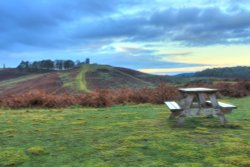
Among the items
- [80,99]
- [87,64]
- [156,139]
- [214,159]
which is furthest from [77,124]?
[87,64]

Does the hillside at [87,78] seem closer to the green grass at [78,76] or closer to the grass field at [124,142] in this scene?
the green grass at [78,76]

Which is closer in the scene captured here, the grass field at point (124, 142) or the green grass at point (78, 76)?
the grass field at point (124, 142)

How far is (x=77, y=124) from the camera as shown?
29.0 feet

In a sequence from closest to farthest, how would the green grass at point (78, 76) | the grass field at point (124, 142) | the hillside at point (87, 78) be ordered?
1. the grass field at point (124, 142)
2. the green grass at point (78, 76)
3. the hillside at point (87, 78)

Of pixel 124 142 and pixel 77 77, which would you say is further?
pixel 77 77

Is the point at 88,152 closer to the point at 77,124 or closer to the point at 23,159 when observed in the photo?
the point at 23,159

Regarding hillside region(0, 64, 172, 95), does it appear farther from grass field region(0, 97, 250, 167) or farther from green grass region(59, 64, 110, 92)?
grass field region(0, 97, 250, 167)

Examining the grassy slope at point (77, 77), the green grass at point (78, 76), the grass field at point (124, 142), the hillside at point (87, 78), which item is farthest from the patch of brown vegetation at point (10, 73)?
the grass field at point (124, 142)

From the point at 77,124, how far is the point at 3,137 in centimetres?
200

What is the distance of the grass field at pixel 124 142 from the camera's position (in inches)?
211

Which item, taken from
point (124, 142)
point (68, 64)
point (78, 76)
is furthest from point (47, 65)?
point (124, 142)

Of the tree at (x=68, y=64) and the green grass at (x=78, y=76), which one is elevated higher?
the tree at (x=68, y=64)

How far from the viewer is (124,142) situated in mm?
6453

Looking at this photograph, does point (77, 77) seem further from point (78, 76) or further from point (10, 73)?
point (10, 73)
